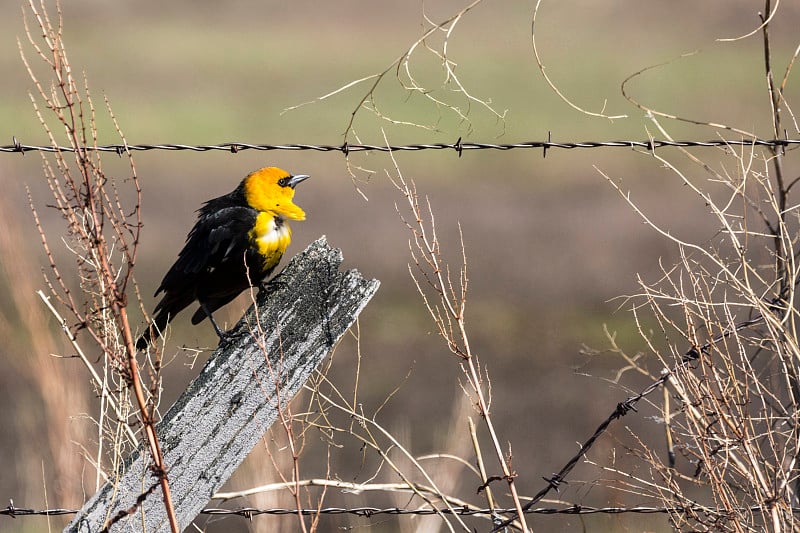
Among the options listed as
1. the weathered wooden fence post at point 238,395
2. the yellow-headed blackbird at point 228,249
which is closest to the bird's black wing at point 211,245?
the yellow-headed blackbird at point 228,249

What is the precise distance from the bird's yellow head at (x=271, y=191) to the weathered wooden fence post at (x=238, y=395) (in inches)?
53.8

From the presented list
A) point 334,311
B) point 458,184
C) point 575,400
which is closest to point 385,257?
point 458,184

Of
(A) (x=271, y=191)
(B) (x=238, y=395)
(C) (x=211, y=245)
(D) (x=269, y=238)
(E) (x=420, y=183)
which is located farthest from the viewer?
(E) (x=420, y=183)

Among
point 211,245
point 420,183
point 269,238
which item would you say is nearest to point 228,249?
point 211,245

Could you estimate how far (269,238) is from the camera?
4.36 metres

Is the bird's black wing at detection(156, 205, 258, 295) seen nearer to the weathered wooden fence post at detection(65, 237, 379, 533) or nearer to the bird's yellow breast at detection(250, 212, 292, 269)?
the bird's yellow breast at detection(250, 212, 292, 269)

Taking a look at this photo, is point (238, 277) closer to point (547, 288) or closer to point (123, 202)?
point (547, 288)

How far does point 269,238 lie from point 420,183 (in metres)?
16.3

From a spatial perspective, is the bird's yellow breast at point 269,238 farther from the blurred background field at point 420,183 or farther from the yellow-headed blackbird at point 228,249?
the blurred background field at point 420,183

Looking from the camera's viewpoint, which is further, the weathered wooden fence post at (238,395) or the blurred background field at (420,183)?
the blurred background field at (420,183)

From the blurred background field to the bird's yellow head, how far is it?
1.14 feet

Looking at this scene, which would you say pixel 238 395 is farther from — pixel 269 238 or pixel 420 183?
pixel 420 183

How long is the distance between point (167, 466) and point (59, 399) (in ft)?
6.18

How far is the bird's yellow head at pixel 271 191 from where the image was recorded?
4.44 m
